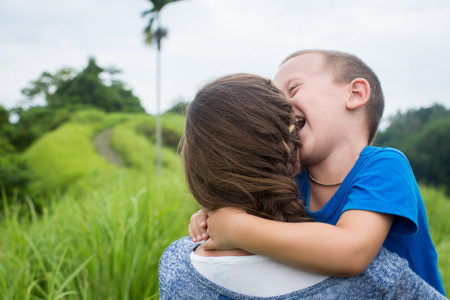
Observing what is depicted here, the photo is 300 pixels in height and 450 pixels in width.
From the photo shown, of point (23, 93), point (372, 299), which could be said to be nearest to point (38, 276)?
point (372, 299)

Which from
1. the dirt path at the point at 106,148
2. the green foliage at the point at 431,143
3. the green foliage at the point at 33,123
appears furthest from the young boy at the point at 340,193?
the green foliage at the point at 33,123

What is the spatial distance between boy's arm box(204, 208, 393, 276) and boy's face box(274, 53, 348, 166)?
11.9 inches

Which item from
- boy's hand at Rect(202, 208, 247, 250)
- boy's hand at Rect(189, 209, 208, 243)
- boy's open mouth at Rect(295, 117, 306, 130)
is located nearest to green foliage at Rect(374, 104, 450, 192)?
boy's open mouth at Rect(295, 117, 306, 130)

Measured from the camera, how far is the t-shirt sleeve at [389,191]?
96 centimetres

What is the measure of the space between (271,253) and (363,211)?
10.5 inches

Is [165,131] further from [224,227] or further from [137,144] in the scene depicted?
[224,227]

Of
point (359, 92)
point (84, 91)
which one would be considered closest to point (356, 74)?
point (359, 92)

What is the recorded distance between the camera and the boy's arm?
2.91 feet

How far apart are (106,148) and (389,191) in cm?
3281

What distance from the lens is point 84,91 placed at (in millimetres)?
42562

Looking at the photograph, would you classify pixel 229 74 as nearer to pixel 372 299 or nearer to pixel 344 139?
pixel 344 139

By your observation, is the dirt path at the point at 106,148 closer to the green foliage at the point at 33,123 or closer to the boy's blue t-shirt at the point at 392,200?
the green foliage at the point at 33,123

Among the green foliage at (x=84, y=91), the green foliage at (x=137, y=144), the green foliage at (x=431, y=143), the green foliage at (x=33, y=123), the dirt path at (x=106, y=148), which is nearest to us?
the green foliage at (x=431, y=143)

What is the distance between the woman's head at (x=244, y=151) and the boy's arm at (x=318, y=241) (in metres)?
0.10
